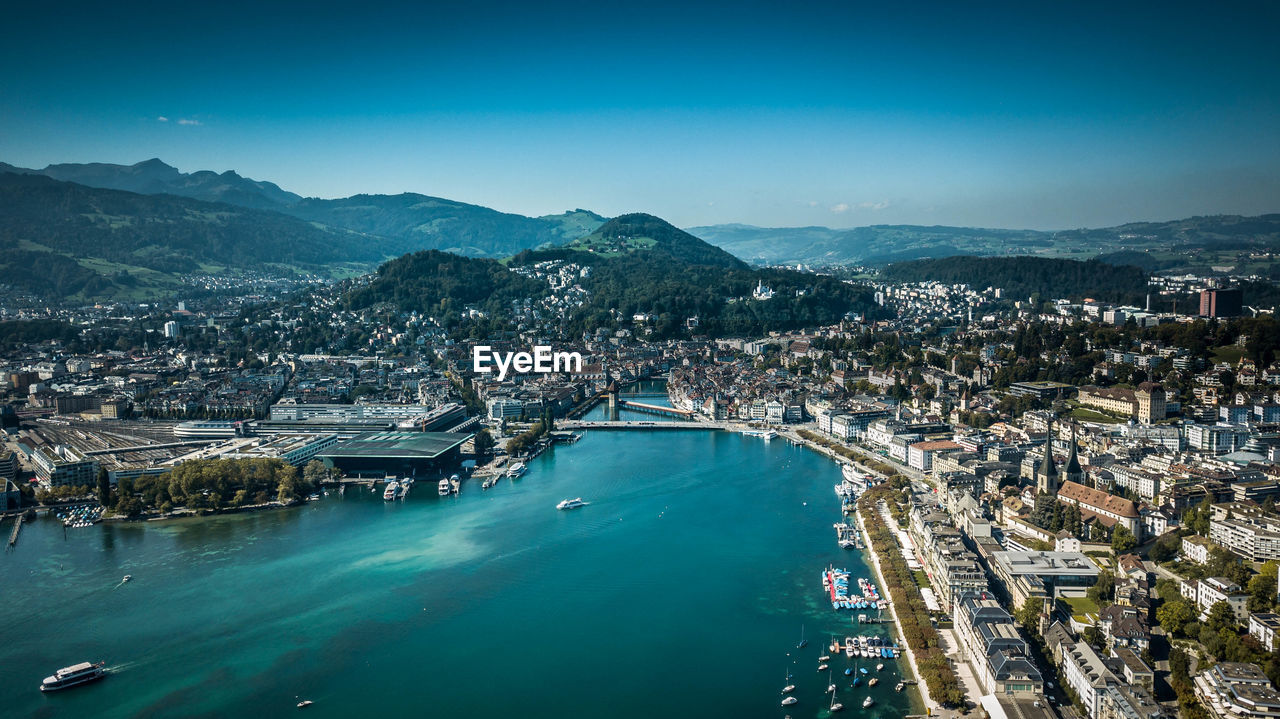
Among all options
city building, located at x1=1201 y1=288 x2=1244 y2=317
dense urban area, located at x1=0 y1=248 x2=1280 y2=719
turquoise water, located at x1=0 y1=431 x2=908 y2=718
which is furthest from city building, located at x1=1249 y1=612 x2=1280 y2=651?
city building, located at x1=1201 y1=288 x2=1244 y2=317

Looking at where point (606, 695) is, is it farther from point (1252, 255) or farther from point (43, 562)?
point (1252, 255)

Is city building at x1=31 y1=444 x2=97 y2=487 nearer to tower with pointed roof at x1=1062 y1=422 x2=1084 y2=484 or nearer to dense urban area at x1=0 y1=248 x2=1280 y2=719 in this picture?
dense urban area at x1=0 y1=248 x2=1280 y2=719

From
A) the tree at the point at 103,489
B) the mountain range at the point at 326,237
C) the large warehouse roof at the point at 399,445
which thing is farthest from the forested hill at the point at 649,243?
the tree at the point at 103,489

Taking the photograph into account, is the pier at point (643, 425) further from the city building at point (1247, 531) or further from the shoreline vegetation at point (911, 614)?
the city building at point (1247, 531)

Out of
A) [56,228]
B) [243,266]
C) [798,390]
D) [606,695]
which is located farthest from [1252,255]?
[56,228]

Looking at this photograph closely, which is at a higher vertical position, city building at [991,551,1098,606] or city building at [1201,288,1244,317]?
city building at [1201,288,1244,317]
